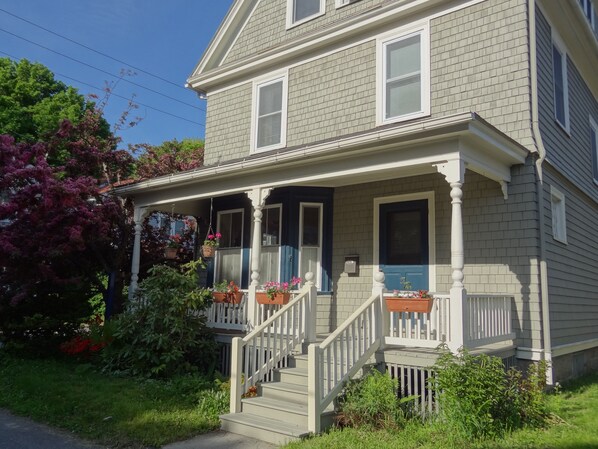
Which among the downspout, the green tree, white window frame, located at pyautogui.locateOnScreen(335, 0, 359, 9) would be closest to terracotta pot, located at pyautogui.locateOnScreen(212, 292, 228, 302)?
the downspout

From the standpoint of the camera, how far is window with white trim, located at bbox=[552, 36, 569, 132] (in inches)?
359

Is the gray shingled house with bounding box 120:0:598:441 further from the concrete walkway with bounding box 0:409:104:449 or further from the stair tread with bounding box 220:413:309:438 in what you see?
the concrete walkway with bounding box 0:409:104:449

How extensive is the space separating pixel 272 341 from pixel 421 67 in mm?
5327

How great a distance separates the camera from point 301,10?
1122cm

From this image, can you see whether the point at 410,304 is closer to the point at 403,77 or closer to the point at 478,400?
the point at 478,400

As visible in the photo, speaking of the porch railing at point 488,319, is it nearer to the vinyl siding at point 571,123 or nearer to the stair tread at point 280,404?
the stair tread at point 280,404

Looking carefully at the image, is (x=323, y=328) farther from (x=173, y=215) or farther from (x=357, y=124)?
(x=173, y=215)

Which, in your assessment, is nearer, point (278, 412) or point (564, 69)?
point (278, 412)

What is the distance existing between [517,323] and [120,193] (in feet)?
26.7

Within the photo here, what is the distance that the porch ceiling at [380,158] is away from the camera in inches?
251

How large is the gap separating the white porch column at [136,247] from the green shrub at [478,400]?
6683 millimetres

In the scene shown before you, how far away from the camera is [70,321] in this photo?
10.2m

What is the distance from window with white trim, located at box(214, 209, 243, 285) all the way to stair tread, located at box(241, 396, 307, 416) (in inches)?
171

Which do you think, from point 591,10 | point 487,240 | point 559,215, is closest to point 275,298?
point 487,240
